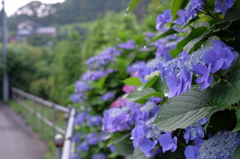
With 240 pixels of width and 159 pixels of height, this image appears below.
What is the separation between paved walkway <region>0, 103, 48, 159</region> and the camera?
531 centimetres

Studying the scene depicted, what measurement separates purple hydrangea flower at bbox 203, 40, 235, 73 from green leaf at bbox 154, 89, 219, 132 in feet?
0.31

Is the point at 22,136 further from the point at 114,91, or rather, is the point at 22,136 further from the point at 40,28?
the point at 40,28

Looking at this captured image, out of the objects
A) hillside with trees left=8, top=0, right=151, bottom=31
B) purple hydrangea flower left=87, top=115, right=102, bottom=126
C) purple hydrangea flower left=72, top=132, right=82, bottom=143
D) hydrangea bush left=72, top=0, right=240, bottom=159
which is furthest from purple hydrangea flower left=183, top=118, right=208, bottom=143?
hillside with trees left=8, top=0, right=151, bottom=31

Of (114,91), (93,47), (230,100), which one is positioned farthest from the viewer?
(93,47)

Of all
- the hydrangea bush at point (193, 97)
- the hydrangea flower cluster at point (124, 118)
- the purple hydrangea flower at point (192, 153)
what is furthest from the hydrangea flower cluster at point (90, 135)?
the purple hydrangea flower at point (192, 153)

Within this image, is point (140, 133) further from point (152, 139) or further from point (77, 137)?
point (77, 137)

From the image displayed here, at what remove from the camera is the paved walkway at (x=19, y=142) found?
5.31m

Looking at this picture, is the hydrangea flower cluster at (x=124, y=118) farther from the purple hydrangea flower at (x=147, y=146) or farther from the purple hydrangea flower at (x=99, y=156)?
the purple hydrangea flower at (x=99, y=156)

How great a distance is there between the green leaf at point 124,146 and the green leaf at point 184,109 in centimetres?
38

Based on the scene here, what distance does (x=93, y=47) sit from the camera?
6211 millimetres

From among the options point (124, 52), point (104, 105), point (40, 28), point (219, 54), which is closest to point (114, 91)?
point (104, 105)

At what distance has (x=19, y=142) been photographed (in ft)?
20.4

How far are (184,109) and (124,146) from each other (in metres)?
0.42

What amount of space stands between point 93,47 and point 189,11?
5.60 m
